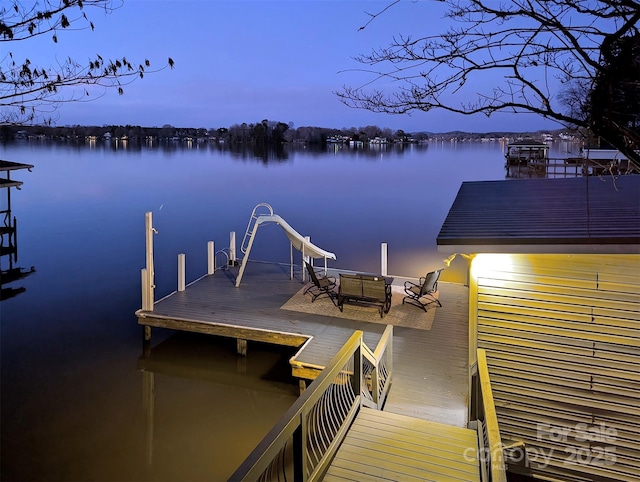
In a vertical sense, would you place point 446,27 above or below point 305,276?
above

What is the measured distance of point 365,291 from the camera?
26.8 feet

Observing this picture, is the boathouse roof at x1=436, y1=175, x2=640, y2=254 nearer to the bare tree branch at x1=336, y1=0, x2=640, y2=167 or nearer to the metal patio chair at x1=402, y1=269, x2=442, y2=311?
the bare tree branch at x1=336, y1=0, x2=640, y2=167

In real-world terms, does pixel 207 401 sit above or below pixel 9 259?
below

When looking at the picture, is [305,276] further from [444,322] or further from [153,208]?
[153,208]

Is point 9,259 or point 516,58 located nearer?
point 516,58

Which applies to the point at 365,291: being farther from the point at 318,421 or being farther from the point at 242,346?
the point at 318,421

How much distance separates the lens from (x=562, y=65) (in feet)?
10.3

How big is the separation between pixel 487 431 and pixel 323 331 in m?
4.63

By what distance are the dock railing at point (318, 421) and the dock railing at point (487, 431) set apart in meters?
1.00

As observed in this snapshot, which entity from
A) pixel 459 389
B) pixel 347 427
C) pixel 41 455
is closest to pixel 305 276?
pixel 459 389

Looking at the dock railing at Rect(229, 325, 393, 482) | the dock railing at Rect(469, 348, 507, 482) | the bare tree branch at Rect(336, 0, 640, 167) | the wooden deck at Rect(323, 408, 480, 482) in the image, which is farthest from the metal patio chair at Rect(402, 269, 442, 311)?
the bare tree branch at Rect(336, 0, 640, 167)

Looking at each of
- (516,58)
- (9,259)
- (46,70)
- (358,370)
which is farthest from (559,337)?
(9,259)

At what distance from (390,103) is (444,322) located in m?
5.31

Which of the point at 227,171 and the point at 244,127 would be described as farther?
the point at 244,127
